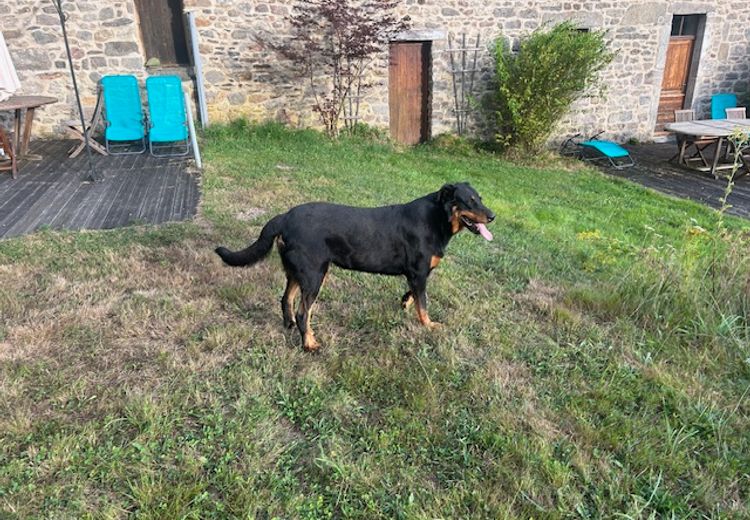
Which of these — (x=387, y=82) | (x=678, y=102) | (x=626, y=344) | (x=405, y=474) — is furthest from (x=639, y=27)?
(x=405, y=474)

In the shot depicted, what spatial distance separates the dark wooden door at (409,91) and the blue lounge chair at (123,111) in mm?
4790

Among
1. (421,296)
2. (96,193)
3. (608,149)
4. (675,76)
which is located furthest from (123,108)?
(675,76)

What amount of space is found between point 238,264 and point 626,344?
2372 millimetres

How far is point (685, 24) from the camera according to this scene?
1163cm

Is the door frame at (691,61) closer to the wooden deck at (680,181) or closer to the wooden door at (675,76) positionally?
the wooden door at (675,76)

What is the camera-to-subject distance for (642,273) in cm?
350

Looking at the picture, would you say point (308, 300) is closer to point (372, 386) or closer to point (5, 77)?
point (372, 386)

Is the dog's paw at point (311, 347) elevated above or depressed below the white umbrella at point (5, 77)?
below

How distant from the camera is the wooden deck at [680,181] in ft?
24.5

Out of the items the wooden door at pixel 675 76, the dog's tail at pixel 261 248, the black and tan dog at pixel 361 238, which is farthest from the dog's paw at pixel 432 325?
the wooden door at pixel 675 76

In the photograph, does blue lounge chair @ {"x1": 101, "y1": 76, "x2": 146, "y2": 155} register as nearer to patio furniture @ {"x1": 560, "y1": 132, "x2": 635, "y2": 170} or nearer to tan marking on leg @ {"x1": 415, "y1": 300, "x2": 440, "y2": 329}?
tan marking on leg @ {"x1": 415, "y1": 300, "x2": 440, "y2": 329}

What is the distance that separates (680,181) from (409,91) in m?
5.46

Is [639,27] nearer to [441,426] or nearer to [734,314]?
[734,314]

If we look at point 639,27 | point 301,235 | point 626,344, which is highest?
point 639,27
